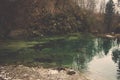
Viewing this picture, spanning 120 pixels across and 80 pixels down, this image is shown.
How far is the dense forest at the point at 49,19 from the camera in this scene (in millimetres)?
88688

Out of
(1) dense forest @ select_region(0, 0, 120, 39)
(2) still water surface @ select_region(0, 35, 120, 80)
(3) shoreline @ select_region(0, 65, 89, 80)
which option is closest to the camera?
(3) shoreline @ select_region(0, 65, 89, 80)

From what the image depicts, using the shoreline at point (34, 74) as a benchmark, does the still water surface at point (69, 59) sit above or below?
below

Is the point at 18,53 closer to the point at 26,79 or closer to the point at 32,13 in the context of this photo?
the point at 26,79

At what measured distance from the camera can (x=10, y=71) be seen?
42594 millimetres

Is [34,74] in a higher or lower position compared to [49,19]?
lower

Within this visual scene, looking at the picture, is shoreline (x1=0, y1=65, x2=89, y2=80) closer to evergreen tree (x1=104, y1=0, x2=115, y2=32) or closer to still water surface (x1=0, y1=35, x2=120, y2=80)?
still water surface (x1=0, y1=35, x2=120, y2=80)

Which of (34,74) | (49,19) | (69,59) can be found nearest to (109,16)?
(49,19)

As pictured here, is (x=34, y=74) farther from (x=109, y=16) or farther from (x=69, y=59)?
(x=109, y=16)

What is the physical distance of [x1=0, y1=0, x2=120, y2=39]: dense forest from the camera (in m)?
88.7

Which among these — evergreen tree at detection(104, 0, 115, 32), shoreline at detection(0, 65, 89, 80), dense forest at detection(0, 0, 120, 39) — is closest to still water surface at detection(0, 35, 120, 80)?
shoreline at detection(0, 65, 89, 80)

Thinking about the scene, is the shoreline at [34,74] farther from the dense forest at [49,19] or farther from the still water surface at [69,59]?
the dense forest at [49,19]

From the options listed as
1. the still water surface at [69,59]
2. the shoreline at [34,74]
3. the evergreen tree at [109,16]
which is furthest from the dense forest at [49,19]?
the shoreline at [34,74]

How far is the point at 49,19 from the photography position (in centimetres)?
10500

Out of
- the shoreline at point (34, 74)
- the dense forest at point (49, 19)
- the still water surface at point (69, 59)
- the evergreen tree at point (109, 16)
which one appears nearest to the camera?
the shoreline at point (34, 74)
